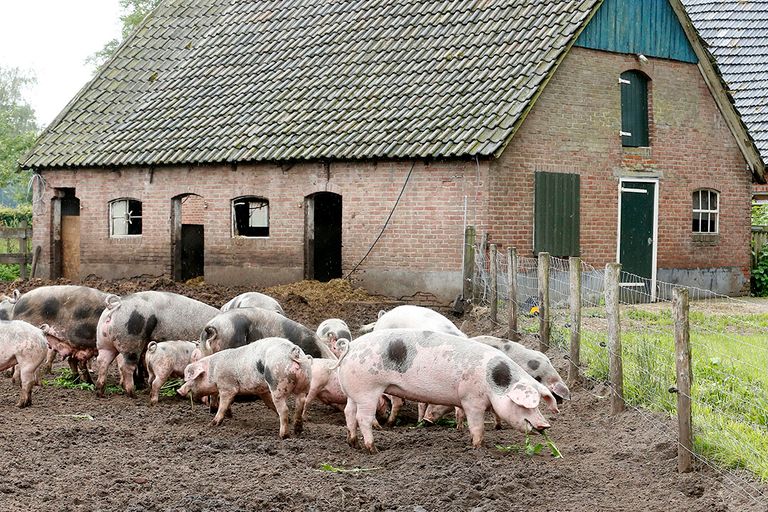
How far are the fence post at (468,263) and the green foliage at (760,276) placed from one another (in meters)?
7.77

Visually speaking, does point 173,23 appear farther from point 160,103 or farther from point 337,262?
point 337,262

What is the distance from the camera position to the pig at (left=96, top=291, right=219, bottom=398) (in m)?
11.5

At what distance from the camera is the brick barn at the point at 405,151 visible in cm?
1861

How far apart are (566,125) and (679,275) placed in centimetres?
402

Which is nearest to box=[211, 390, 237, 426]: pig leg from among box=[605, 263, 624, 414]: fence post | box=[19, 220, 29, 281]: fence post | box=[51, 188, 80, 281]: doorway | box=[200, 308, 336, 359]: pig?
box=[200, 308, 336, 359]: pig

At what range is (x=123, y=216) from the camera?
2366 centimetres

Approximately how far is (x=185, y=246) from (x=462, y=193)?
Result: 7.69 metres

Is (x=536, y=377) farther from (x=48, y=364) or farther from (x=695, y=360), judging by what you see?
(x=48, y=364)

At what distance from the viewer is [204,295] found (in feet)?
62.4

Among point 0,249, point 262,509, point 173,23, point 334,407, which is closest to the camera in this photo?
point 262,509

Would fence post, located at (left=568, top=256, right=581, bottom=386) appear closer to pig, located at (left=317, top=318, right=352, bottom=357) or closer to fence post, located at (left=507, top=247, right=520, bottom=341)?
pig, located at (left=317, top=318, right=352, bottom=357)

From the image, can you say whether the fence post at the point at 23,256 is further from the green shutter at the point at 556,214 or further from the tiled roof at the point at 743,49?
the tiled roof at the point at 743,49

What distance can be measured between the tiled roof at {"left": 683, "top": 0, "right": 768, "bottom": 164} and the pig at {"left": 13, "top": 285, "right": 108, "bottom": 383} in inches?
684

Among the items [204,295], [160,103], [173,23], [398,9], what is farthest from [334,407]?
[173,23]
